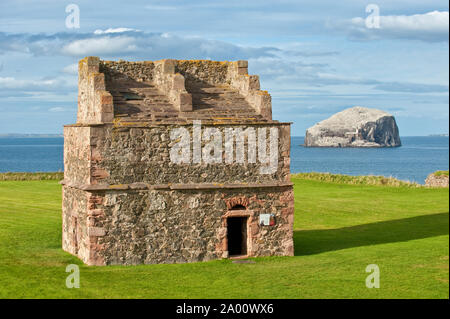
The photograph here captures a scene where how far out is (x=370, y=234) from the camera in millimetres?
29312

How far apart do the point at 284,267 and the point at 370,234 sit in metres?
9.34

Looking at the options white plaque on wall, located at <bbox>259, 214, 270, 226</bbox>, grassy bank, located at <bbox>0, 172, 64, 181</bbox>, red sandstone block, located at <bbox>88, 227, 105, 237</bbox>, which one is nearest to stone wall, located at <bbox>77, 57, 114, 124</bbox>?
red sandstone block, located at <bbox>88, 227, 105, 237</bbox>

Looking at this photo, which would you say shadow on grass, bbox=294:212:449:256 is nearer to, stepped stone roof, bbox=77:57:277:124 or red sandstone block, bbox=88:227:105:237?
stepped stone roof, bbox=77:57:277:124

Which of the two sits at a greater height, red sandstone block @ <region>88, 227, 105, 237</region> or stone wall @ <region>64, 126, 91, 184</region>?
stone wall @ <region>64, 126, 91, 184</region>

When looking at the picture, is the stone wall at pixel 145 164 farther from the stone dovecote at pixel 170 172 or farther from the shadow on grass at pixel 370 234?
the shadow on grass at pixel 370 234

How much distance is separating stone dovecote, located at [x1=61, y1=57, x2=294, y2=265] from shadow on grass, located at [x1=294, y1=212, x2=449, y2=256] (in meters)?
3.22

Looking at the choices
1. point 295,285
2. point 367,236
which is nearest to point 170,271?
point 295,285

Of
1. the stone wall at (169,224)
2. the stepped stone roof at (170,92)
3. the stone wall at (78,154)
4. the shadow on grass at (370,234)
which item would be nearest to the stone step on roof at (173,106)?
the stepped stone roof at (170,92)

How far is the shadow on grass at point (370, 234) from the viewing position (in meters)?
26.2

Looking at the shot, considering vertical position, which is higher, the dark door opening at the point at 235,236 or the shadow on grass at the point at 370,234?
the dark door opening at the point at 235,236

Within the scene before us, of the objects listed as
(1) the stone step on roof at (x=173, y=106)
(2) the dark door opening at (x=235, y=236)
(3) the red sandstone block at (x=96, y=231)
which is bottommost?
(2) the dark door opening at (x=235, y=236)

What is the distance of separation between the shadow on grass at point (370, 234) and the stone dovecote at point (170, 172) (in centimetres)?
322

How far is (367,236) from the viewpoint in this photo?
28719 millimetres

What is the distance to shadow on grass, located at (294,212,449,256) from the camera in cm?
2623
